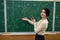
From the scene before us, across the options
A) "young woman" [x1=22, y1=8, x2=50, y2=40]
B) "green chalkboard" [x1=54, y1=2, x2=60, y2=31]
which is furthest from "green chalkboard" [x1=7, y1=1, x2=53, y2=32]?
"young woman" [x1=22, y1=8, x2=50, y2=40]

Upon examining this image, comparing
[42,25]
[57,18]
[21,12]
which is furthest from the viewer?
[57,18]

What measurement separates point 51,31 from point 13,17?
105 centimetres

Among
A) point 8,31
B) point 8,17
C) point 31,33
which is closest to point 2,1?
point 8,17

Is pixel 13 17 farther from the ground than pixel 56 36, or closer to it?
farther from the ground

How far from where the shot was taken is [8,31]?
3193 millimetres

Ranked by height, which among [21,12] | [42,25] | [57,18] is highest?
[21,12]

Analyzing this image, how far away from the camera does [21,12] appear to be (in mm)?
3133

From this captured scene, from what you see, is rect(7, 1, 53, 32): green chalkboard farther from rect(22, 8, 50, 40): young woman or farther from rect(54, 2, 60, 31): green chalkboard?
rect(22, 8, 50, 40): young woman

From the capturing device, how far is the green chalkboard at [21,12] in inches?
122

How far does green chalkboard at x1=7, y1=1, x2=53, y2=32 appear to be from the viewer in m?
3.09

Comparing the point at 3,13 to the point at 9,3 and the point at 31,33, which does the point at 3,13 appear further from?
the point at 31,33

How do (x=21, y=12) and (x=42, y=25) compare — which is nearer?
(x=42, y=25)

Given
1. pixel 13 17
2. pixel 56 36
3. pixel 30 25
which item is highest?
pixel 13 17

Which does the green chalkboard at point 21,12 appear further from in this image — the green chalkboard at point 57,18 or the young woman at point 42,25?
the young woman at point 42,25
